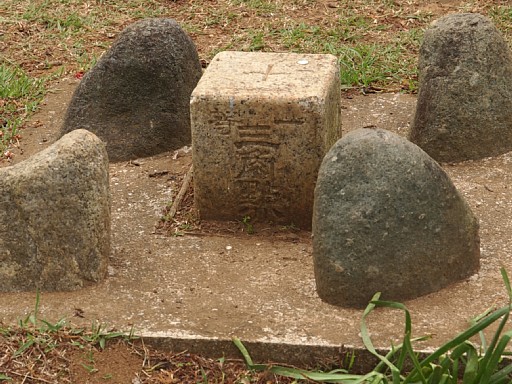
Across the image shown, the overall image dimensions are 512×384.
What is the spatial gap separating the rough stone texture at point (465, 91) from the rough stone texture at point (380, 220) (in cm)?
134

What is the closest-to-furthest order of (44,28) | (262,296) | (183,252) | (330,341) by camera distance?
(330,341), (262,296), (183,252), (44,28)

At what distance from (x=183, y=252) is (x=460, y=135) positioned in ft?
5.47

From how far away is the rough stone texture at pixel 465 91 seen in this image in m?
5.50

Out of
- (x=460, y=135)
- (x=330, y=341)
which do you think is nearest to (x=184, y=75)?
(x=460, y=135)

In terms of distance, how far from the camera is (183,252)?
4.76 metres

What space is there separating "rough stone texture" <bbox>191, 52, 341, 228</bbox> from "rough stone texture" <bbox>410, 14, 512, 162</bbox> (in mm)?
708

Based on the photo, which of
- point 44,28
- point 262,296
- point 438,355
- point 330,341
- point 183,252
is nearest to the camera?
point 438,355

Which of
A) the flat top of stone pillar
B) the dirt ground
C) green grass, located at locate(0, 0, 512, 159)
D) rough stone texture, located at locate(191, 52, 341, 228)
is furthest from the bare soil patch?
the flat top of stone pillar

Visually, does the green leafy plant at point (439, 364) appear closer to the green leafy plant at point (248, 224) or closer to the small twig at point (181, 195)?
the green leafy plant at point (248, 224)

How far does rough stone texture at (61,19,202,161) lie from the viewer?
5754 mm

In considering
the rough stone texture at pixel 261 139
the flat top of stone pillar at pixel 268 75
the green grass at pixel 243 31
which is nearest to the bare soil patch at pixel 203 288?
the rough stone texture at pixel 261 139

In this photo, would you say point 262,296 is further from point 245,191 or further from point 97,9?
point 97,9

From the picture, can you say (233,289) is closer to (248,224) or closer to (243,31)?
(248,224)

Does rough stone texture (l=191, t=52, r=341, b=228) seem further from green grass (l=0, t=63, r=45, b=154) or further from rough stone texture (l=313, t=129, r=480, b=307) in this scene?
green grass (l=0, t=63, r=45, b=154)
